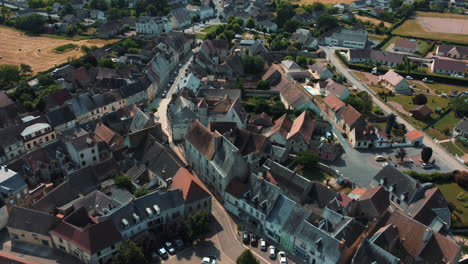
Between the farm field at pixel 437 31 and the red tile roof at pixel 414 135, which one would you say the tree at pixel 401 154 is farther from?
the farm field at pixel 437 31

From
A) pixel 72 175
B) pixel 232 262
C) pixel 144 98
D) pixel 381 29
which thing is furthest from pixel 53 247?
pixel 381 29

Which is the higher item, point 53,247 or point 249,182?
point 249,182

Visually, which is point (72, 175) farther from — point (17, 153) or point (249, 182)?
point (249, 182)

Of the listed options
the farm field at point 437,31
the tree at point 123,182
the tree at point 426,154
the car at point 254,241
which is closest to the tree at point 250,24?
the farm field at point 437,31

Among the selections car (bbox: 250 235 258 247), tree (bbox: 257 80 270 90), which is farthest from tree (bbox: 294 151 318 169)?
tree (bbox: 257 80 270 90)

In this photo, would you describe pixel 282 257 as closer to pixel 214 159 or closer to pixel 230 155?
pixel 230 155

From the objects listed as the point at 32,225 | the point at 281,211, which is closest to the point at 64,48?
the point at 32,225

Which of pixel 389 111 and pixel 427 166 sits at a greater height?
pixel 389 111
